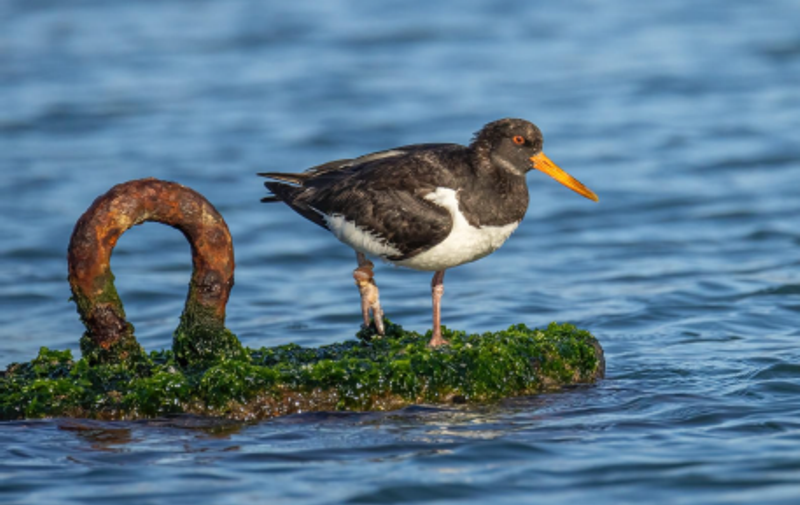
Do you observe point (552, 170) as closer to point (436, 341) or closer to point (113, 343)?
point (436, 341)

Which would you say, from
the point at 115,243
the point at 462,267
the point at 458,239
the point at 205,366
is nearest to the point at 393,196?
the point at 458,239

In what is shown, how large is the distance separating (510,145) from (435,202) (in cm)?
70

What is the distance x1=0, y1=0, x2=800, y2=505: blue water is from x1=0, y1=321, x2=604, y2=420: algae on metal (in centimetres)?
12

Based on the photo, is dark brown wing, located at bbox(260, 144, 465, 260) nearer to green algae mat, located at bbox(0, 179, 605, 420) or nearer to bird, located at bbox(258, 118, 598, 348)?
bird, located at bbox(258, 118, 598, 348)

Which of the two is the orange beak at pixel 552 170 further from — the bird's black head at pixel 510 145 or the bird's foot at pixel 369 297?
the bird's foot at pixel 369 297

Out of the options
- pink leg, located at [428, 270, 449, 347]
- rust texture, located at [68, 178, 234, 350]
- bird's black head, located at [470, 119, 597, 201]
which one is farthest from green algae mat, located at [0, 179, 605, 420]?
bird's black head, located at [470, 119, 597, 201]

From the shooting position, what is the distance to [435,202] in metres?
8.04

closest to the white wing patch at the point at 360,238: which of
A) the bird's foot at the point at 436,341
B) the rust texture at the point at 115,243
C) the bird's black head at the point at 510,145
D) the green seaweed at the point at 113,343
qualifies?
the bird's foot at the point at 436,341

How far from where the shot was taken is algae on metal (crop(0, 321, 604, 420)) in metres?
7.26

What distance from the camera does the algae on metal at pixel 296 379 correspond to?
23.8ft

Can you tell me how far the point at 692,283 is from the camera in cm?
1151

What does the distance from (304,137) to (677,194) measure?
17.4 feet

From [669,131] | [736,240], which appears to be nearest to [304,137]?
[669,131]

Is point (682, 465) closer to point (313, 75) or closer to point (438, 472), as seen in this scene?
point (438, 472)
